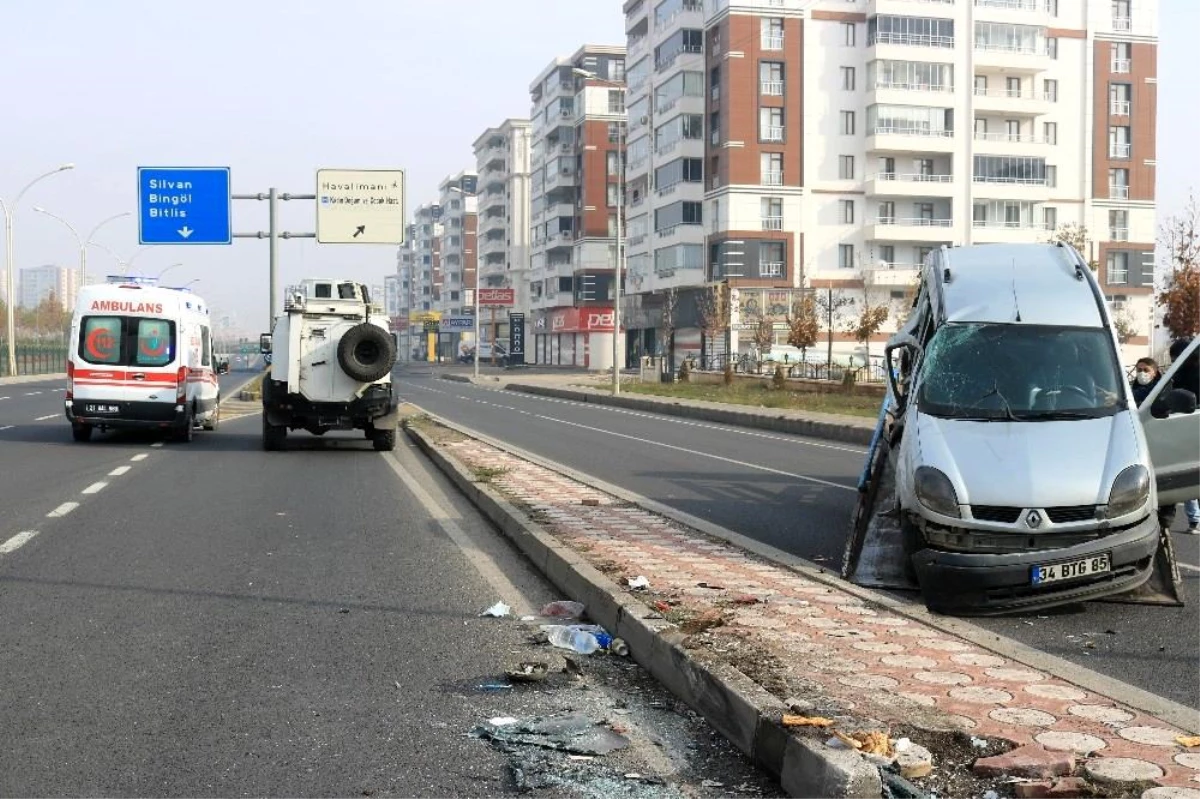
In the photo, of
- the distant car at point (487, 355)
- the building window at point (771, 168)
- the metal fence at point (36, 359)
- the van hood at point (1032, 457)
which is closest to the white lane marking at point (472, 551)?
the van hood at point (1032, 457)

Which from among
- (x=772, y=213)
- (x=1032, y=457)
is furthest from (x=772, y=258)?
(x=1032, y=457)

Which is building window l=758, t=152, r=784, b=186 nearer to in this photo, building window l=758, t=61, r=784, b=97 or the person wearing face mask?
building window l=758, t=61, r=784, b=97

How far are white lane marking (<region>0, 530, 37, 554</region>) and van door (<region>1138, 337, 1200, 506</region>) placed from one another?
8.55 metres

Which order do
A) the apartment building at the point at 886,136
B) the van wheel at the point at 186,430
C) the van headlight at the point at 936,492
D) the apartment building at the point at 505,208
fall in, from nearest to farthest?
the van headlight at the point at 936,492 < the van wheel at the point at 186,430 < the apartment building at the point at 886,136 < the apartment building at the point at 505,208

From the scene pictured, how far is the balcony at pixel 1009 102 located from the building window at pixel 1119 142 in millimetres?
5175

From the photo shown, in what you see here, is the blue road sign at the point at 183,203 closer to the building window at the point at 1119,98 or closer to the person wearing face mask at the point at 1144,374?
the person wearing face mask at the point at 1144,374

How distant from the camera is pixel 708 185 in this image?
254ft

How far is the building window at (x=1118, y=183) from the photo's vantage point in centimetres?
7912

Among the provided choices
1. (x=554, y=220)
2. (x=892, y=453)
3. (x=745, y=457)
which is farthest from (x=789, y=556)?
(x=554, y=220)

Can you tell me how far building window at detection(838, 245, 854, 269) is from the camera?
75438mm

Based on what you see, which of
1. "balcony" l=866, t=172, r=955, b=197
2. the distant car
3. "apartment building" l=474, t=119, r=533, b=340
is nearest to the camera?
"balcony" l=866, t=172, r=955, b=197

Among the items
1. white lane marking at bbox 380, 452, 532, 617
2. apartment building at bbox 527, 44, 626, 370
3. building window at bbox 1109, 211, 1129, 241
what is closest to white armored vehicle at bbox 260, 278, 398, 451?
white lane marking at bbox 380, 452, 532, 617

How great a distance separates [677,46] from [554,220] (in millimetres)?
36648

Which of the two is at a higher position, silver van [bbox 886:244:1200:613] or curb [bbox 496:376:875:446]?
silver van [bbox 886:244:1200:613]
